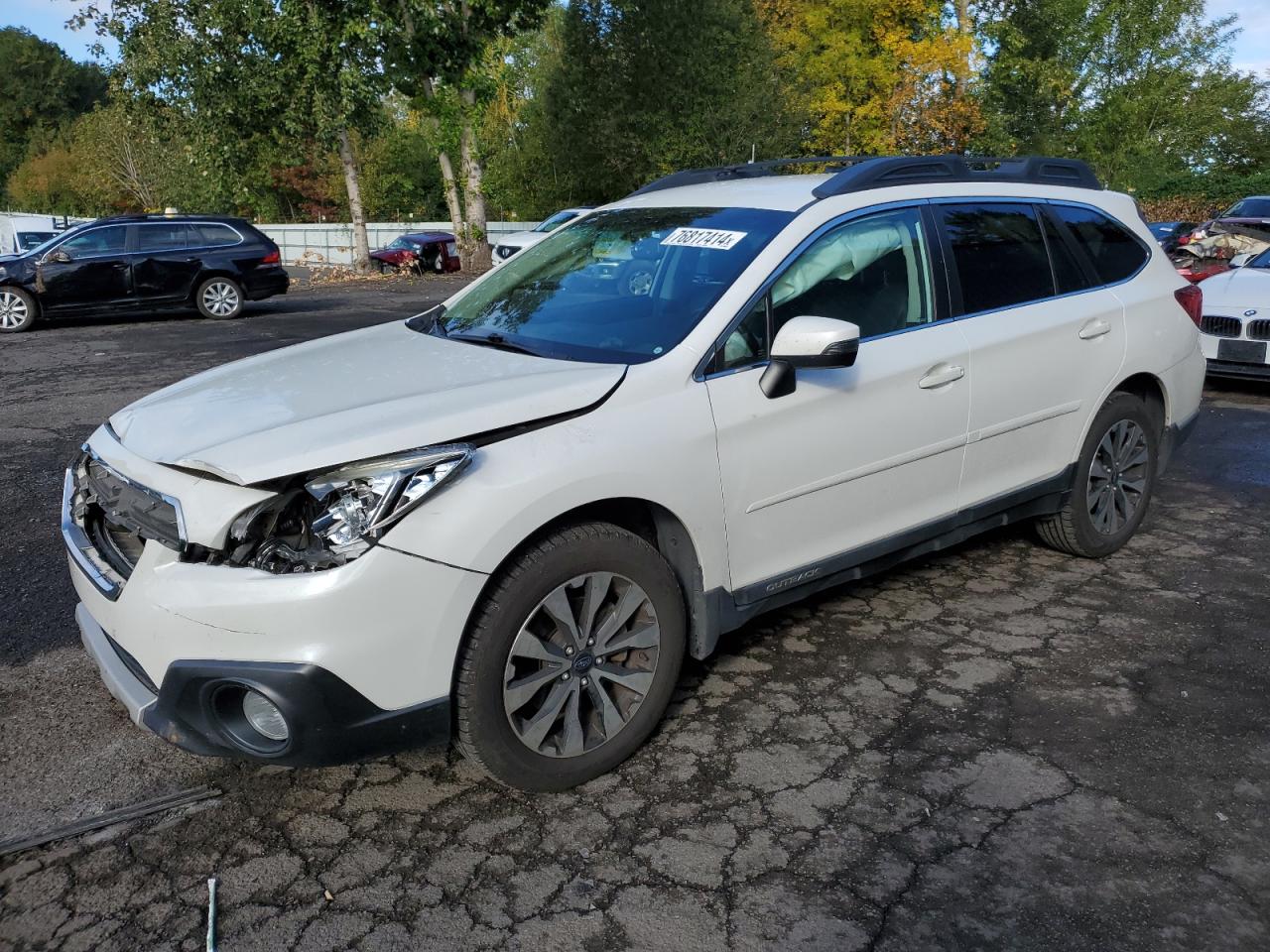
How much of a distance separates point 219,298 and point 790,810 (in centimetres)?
1537

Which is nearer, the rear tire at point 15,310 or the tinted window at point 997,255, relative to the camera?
Answer: the tinted window at point 997,255

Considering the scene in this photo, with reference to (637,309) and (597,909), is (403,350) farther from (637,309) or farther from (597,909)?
(597,909)

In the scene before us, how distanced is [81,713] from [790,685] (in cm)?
245

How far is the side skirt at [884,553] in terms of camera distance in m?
3.65

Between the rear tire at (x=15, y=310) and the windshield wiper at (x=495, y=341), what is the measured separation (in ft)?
44.0

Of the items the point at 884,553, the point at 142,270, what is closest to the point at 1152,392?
the point at 884,553

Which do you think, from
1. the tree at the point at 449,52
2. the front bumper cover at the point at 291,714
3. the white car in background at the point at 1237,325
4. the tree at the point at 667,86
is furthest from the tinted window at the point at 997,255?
the tree at the point at 667,86

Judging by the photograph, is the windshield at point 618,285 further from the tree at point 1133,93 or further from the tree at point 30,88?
the tree at point 30,88

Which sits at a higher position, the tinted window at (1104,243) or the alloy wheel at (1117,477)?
the tinted window at (1104,243)

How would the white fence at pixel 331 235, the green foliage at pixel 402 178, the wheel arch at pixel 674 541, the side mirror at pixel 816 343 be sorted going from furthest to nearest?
the green foliage at pixel 402 178 < the white fence at pixel 331 235 < the side mirror at pixel 816 343 < the wheel arch at pixel 674 541

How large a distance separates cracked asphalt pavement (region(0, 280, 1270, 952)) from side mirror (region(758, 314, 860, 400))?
121 cm

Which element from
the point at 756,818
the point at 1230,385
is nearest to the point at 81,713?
the point at 756,818

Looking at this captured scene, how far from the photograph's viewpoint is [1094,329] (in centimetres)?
480

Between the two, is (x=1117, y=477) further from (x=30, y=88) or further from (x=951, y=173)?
(x=30, y=88)
